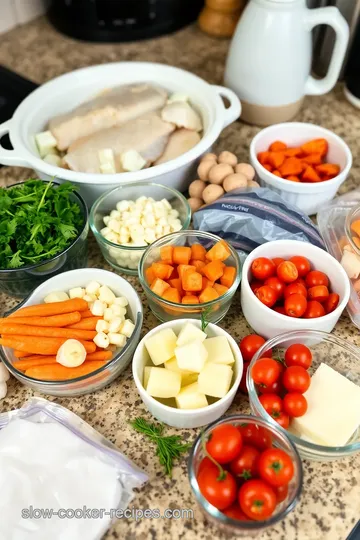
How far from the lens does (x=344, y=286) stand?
948 millimetres

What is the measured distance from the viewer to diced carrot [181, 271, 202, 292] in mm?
937

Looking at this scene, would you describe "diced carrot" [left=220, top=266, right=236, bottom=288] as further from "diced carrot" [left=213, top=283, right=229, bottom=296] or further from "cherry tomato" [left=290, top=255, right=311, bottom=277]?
"cherry tomato" [left=290, top=255, right=311, bottom=277]

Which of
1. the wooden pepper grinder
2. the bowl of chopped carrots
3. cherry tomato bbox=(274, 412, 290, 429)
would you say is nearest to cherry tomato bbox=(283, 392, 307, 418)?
cherry tomato bbox=(274, 412, 290, 429)

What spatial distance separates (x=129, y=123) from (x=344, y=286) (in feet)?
2.09

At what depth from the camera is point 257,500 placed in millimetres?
670

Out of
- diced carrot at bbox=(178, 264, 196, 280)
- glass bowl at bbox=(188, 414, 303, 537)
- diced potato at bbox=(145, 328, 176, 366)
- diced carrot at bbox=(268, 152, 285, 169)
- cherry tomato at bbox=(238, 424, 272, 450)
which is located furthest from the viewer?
diced carrot at bbox=(268, 152, 285, 169)

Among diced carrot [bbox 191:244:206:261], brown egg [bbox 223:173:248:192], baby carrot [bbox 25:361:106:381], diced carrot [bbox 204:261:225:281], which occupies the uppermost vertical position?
brown egg [bbox 223:173:248:192]

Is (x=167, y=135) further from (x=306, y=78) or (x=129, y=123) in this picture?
(x=306, y=78)

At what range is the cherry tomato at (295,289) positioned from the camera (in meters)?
0.93

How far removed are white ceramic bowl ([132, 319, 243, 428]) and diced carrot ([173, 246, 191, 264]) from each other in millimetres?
137

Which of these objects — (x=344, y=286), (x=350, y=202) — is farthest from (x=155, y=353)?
(x=350, y=202)

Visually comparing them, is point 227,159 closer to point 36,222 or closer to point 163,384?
point 36,222

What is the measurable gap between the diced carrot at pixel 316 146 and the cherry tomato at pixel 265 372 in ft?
1.94

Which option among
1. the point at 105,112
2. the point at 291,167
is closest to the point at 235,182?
the point at 291,167
